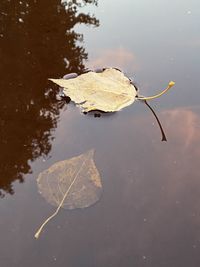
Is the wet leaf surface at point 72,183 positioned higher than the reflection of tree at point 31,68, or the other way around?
the reflection of tree at point 31,68

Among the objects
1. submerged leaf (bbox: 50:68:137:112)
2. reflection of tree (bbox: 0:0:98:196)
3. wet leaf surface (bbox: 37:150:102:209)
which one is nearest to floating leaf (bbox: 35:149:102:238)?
wet leaf surface (bbox: 37:150:102:209)

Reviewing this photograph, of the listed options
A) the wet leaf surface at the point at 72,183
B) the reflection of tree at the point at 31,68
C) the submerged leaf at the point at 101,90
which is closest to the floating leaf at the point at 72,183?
the wet leaf surface at the point at 72,183

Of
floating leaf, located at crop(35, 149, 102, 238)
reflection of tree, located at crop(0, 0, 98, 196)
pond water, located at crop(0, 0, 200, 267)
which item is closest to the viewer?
pond water, located at crop(0, 0, 200, 267)

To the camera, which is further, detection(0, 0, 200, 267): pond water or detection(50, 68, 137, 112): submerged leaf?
detection(50, 68, 137, 112): submerged leaf

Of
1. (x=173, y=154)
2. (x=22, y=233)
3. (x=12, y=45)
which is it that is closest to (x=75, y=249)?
(x=22, y=233)

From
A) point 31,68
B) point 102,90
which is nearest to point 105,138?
point 102,90

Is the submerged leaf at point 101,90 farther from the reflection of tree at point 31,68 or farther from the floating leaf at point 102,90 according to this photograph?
the reflection of tree at point 31,68

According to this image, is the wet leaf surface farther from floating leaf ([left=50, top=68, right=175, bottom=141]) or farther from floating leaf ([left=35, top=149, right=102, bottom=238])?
floating leaf ([left=50, top=68, right=175, bottom=141])
